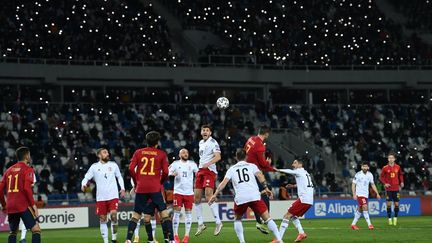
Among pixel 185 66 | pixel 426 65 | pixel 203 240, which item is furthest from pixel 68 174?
pixel 426 65

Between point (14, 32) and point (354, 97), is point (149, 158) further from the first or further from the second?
point (354, 97)

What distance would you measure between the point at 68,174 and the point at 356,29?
2787cm

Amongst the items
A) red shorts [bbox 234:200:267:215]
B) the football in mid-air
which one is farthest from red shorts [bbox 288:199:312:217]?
the football in mid-air

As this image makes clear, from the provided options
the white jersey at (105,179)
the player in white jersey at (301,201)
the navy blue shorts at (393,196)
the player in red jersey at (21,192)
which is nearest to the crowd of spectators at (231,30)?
the navy blue shorts at (393,196)

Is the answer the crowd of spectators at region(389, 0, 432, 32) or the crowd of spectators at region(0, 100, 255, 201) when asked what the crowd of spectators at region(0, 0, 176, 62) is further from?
the crowd of spectators at region(389, 0, 432, 32)

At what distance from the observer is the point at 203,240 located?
2609 cm

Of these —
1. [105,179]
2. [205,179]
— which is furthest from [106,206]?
[205,179]

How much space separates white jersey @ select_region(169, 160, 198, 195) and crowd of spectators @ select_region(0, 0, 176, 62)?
29242mm

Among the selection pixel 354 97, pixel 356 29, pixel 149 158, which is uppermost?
pixel 356 29

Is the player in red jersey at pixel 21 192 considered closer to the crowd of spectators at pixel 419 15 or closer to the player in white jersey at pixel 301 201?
the player in white jersey at pixel 301 201

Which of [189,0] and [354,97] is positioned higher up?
[189,0]

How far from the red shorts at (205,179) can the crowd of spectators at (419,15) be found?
4812 cm

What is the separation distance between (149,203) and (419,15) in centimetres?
5399

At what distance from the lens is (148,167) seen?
20.4m
